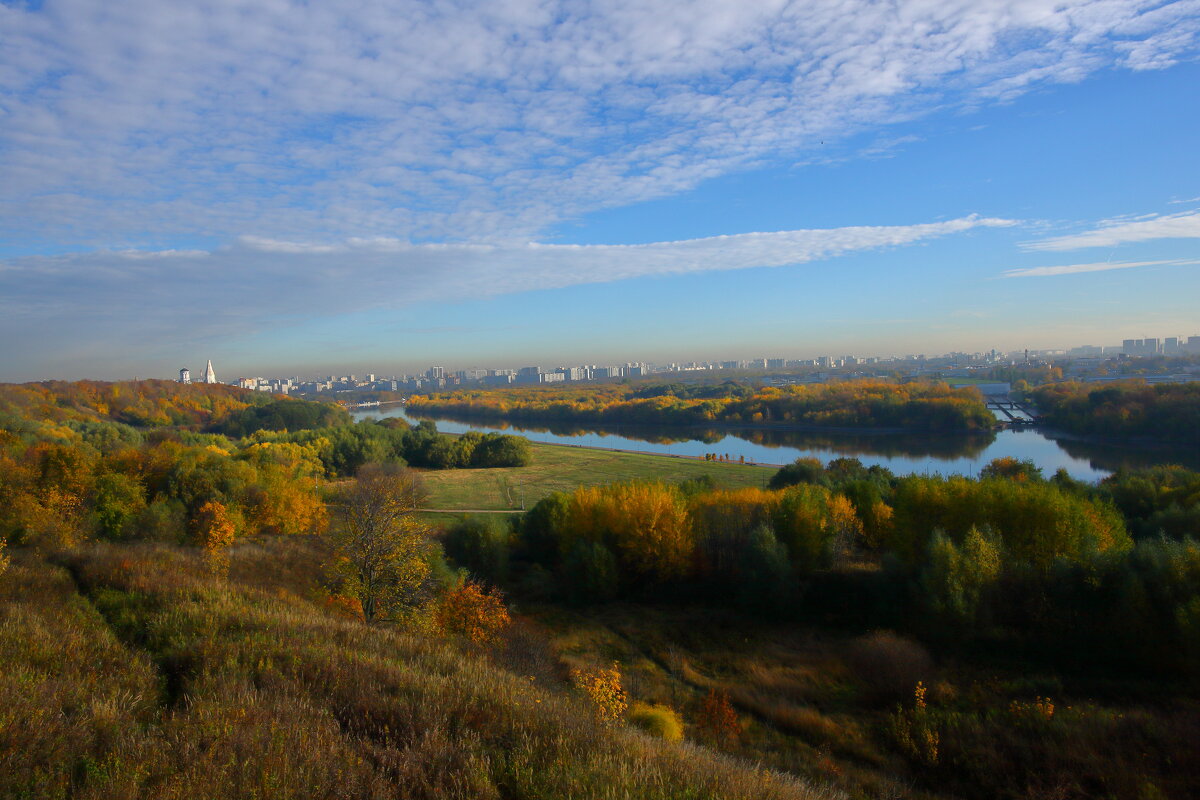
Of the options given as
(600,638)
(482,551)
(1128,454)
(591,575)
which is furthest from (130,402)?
(1128,454)

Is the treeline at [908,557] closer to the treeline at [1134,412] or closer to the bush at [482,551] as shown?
the bush at [482,551]

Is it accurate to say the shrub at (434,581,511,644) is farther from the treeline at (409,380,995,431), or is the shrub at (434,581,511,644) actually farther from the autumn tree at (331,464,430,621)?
the treeline at (409,380,995,431)

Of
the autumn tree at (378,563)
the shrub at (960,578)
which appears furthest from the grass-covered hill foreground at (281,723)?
the shrub at (960,578)

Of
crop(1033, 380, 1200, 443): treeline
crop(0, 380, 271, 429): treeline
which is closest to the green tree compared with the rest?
crop(0, 380, 271, 429): treeline

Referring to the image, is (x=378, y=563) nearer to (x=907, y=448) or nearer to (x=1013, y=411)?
(x=907, y=448)

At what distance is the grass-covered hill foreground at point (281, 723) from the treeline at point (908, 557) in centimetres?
960

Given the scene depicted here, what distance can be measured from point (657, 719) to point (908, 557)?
937cm

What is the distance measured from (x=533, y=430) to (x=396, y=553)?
53426mm

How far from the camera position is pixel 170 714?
10.1ft

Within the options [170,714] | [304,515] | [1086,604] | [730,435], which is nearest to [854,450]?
[730,435]

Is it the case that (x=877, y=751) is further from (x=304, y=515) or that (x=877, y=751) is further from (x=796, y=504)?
(x=304, y=515)

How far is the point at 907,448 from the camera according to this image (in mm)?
38219

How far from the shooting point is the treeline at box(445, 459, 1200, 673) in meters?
9.87

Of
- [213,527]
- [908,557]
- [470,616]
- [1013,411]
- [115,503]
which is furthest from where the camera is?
[1013,411]
